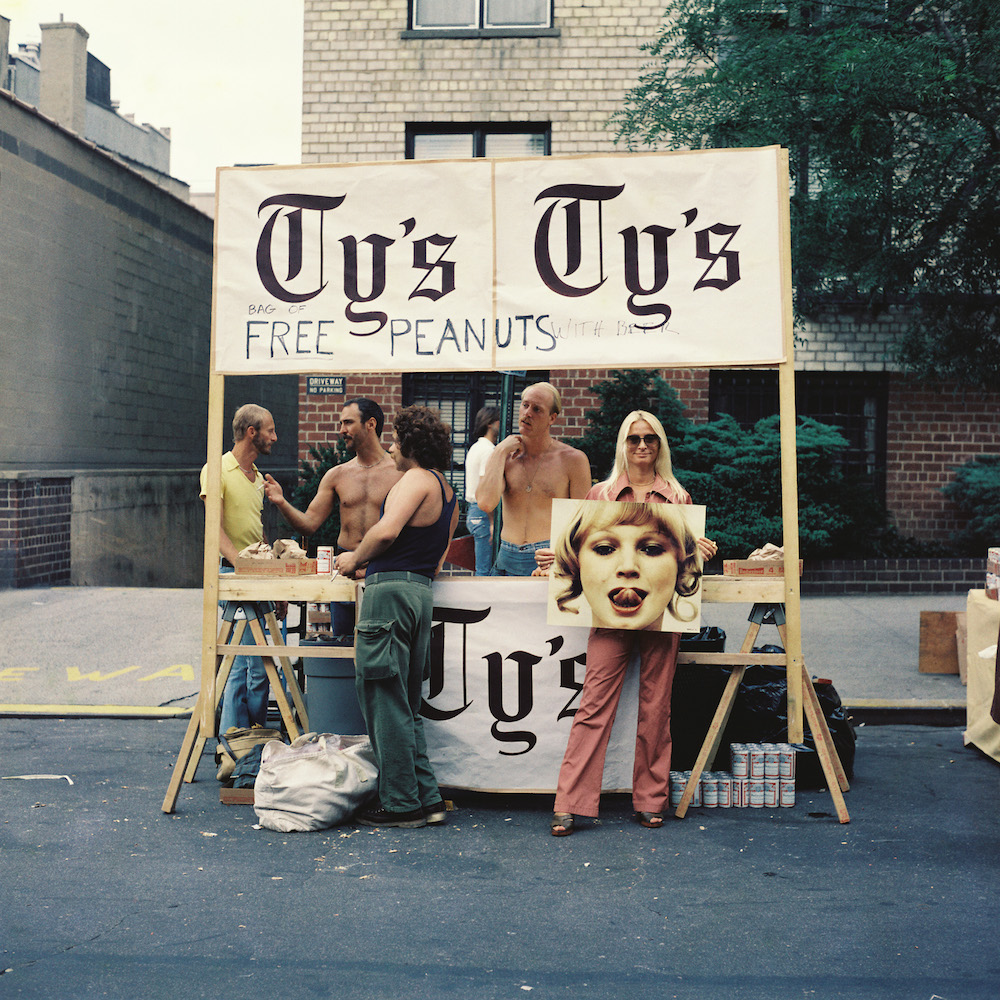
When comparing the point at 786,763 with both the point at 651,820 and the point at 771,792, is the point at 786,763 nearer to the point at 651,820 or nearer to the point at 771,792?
the point at 771,792

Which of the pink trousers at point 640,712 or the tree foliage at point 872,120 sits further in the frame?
the tree foliage at point 872,120

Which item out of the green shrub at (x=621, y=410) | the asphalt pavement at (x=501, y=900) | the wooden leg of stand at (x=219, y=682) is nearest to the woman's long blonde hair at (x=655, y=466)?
the asphalt pavement at (x=501, y=900)

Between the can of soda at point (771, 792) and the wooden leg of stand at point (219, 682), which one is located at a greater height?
the wooden leg of stand at point (219, 682)

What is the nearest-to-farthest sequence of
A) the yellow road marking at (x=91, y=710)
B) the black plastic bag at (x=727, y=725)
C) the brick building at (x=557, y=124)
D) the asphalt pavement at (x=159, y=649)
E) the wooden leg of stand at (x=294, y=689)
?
the black plastic bag at (x=727, y=725) < the wooden leg of stand at (x=294, y=689) < the yellow road marking at (x=91, y=710) < the asphalt pavement at (x=159, y=649) < the brick building at (x=557, y=124)

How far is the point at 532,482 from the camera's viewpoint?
20.5 feet

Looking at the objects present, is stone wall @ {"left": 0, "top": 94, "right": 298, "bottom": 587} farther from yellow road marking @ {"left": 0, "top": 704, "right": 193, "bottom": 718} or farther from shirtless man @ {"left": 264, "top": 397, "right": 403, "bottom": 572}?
shirtless man @ {"left": 264, "top": 397, "right": 403, "bottom": 572}

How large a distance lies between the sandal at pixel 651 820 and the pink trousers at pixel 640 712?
0.03 m

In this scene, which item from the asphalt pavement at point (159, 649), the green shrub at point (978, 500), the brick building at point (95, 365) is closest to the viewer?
the asphalt pavement at point (159, 649)

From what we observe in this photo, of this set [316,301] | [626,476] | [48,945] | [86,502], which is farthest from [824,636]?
[86,502]

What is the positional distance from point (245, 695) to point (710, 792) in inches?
103

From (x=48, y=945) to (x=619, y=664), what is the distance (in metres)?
2.69

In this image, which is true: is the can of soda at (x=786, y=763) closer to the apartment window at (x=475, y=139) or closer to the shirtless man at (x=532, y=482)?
the shirtless man at (x=532, y=482)

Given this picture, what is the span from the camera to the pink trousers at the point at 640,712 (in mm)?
5230

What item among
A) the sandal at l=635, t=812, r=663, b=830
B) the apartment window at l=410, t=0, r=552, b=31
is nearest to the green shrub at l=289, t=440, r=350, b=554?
the apartment window at l=410, t=0, r=552, b=31
